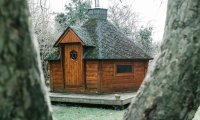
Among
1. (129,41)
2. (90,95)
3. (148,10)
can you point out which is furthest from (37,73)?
(148,10)

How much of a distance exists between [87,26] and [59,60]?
245cm

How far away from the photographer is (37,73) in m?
1.36

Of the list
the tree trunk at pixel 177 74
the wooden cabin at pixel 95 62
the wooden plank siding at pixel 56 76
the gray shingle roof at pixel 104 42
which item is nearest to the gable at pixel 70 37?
the wooden cabin at pixel 95 62

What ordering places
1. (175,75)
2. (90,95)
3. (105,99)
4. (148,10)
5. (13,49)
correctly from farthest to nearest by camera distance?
(148,10), (90,95), (105,99), (175,75), (13,49)

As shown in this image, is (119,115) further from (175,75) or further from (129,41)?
(175,75)

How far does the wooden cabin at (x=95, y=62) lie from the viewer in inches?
662

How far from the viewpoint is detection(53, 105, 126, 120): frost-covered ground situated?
12969 millimetres

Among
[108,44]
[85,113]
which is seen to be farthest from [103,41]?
[85,113]

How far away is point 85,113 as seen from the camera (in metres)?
14.0

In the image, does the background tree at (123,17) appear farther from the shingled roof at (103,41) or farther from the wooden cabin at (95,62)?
the wooden cabin at (95,62)

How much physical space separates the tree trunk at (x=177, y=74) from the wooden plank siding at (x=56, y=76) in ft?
52.1

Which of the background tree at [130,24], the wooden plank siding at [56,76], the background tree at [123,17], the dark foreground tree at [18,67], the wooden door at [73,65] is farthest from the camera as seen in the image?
the background tree at [123,17]

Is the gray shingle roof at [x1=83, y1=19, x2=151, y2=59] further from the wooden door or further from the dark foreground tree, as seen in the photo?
the dark foreground tree

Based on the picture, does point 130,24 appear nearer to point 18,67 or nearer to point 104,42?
point 104,42
